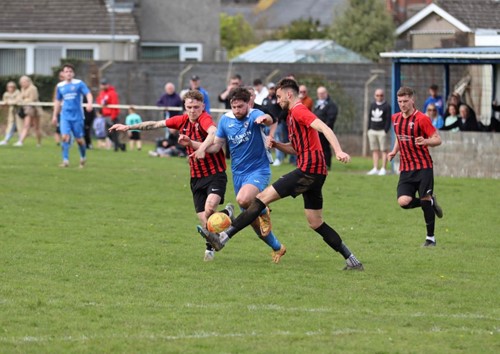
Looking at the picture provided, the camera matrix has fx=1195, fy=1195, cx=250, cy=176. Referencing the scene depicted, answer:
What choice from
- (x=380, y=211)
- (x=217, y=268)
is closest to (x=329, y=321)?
(x=217, y=268)

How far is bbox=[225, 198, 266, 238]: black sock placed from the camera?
11500 millimetres

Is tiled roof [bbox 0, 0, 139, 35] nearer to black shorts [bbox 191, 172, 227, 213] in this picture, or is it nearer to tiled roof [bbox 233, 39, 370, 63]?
tiled roof [bbox 233, 39, 370, 63]

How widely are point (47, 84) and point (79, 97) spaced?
16716 millimetres

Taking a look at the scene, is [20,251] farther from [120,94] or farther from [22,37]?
[22,37]

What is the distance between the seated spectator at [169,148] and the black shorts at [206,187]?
17.2m

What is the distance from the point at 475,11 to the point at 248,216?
32.5 metres

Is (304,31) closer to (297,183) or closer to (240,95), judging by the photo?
(240,95)

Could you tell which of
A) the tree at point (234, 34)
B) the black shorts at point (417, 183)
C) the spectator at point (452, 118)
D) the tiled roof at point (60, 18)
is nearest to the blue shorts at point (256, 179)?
the black shorts at point (417, 183)

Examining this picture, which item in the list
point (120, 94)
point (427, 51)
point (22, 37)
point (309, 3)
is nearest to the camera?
point (427, 51)

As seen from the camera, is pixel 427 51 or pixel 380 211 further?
pixel 427 51

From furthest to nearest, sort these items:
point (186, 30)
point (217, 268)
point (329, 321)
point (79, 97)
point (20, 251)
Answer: point (186, 30) < point (79, 97) < point (20, 251) < point (217, 268) < point (329, 321)

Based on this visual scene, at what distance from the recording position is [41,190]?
19797 mm

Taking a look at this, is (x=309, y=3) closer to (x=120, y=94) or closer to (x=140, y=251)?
(x=120, y=94)

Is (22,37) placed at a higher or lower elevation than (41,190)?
higher
